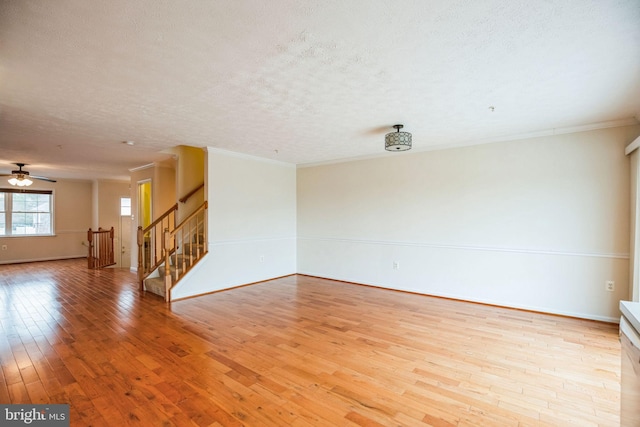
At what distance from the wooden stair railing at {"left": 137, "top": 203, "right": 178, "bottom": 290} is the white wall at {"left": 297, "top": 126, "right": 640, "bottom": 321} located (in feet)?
10.5

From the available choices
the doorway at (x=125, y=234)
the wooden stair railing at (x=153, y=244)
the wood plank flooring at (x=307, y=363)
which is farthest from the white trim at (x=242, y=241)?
the doorway at (x=125, y=234)

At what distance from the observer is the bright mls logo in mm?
1877

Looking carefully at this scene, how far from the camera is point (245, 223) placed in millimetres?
5609

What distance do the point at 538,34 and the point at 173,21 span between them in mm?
2201

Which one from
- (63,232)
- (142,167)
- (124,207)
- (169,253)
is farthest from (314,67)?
(63,232)

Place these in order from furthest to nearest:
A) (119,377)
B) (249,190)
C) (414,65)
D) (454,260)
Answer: (249,190)
(454,260)
(119,377)
(414,65)

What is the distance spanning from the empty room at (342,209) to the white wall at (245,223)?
0.04 m

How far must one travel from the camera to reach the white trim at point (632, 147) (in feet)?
10.1

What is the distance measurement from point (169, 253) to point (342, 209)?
3.26 metres

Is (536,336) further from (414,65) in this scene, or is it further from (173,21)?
(173,21)

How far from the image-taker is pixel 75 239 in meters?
9.31

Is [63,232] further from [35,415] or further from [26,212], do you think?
[35,415]

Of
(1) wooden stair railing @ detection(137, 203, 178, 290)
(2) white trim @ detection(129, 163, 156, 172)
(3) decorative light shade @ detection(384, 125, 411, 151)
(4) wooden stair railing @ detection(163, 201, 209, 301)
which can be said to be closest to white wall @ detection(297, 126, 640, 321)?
(3) decorative light shade @ detection(384, 125, 411, 151)

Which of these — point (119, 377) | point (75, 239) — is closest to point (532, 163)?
point (119, 377)
